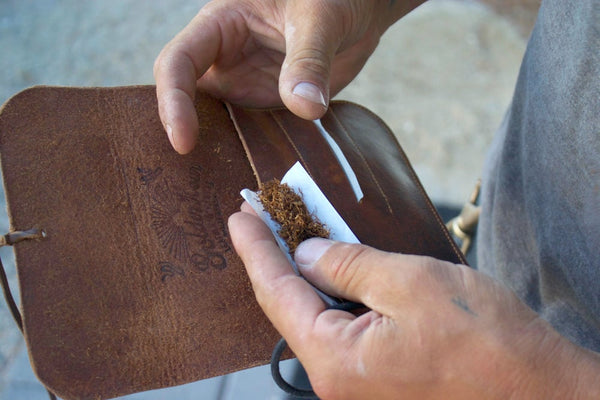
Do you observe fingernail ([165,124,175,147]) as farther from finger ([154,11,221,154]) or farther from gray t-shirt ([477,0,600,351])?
gray t-shirt ([477,0,600,351])

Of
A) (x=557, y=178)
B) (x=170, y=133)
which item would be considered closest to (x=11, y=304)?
(x=170, y=133)

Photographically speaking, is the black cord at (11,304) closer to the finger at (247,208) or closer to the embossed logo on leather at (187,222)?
the embossed logo on leather at (187,222)

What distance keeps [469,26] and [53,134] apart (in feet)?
11.6

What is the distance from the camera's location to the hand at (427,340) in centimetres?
79

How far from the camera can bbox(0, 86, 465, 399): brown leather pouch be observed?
37.3 inches

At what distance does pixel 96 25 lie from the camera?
3.40m

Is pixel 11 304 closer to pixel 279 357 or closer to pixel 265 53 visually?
pixel 279 357

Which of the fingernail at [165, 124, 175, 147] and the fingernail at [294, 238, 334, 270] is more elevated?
the fingernail at [165, 124, 175, 147]

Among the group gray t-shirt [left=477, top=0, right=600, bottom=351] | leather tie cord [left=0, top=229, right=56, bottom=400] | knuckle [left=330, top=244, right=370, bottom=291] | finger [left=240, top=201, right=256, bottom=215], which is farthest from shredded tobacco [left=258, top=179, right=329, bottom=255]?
gray t-shirt [left=477, top=0, right=600, bottom=351]

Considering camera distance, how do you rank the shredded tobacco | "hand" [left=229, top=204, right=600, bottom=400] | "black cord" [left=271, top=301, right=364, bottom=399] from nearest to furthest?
"hand" [left=229, top=204, right=600, bottom=400]
"black cord" [left=271, top=301, right=364, bottom=399]
the shredded tobacco

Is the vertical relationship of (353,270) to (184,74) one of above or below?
below

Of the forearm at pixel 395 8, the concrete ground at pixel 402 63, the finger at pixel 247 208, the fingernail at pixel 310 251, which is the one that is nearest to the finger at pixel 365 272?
the fingernail at pixel 310 251

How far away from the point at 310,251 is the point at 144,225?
1.15 feet

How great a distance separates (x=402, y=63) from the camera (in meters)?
3.68
